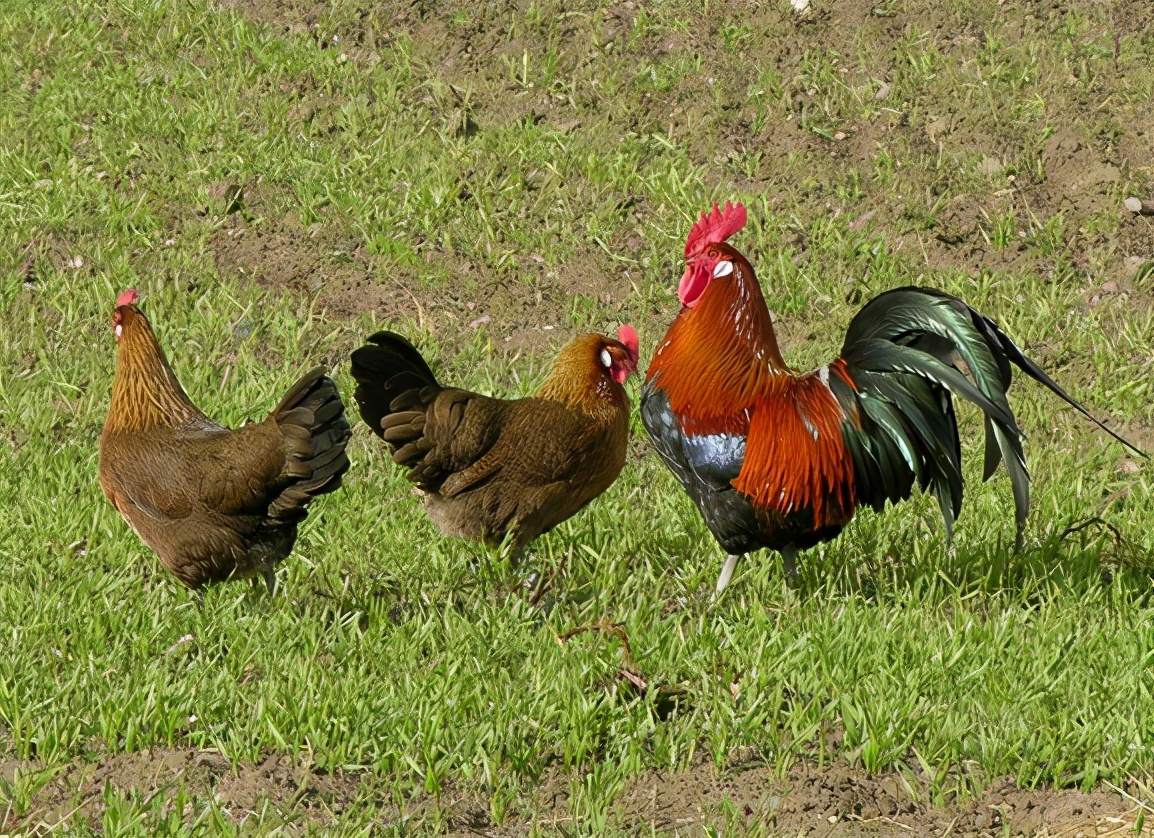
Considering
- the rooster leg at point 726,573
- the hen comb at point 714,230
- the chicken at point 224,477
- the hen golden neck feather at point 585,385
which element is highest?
the hen comb at point 714,230

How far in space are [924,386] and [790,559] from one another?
2.84 feet

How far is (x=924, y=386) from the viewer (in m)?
4.77

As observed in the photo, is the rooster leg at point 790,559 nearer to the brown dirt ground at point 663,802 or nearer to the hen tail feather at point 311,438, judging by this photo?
the brown dirt ground at point 663,802

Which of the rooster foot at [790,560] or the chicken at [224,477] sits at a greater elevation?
the chicken at [224,477]

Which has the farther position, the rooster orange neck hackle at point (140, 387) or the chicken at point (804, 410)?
the rooster orange neck hackle at point (140, 387)

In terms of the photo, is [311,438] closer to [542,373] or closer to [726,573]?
[726,573]

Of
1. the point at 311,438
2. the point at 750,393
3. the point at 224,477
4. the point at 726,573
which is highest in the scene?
the point at 750,393

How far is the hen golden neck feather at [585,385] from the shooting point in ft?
18.0

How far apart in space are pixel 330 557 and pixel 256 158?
3.86 metres

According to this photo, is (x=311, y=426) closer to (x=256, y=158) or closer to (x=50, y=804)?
(x=50, y=804)

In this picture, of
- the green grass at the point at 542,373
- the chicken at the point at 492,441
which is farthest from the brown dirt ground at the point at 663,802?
the chicken at the point at 492,441

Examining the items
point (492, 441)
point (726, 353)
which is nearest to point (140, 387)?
point (492, 441)

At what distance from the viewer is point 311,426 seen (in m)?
4.84

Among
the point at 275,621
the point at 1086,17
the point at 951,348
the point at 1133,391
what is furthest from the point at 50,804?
the point at 1086,17
